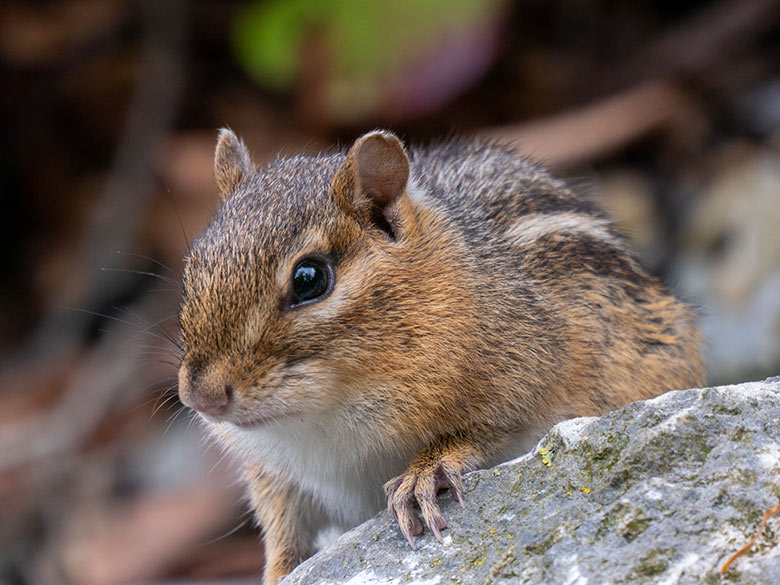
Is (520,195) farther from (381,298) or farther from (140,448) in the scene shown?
(140,448)

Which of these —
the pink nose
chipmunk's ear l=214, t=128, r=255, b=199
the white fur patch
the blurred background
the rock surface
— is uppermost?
the blurred background

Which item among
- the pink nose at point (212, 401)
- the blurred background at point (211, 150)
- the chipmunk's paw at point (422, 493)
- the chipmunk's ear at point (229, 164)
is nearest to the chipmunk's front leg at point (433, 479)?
the chipmunk's paw at point (422, 493)

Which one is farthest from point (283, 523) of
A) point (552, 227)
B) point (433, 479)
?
A: point (552, 227)

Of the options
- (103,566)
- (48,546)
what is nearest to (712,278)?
(103,566)

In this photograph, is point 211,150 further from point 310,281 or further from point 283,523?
point 310,281

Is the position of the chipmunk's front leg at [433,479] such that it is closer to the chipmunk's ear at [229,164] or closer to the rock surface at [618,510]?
the rock surface at [618,510]

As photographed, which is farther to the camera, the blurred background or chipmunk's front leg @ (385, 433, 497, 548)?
the blurred background

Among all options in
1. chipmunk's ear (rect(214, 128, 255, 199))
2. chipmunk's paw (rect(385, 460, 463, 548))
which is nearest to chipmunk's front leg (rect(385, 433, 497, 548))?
chipmunk's paw (rect(385, 460, 463, 548))

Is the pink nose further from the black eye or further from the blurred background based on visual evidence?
the blurred background
